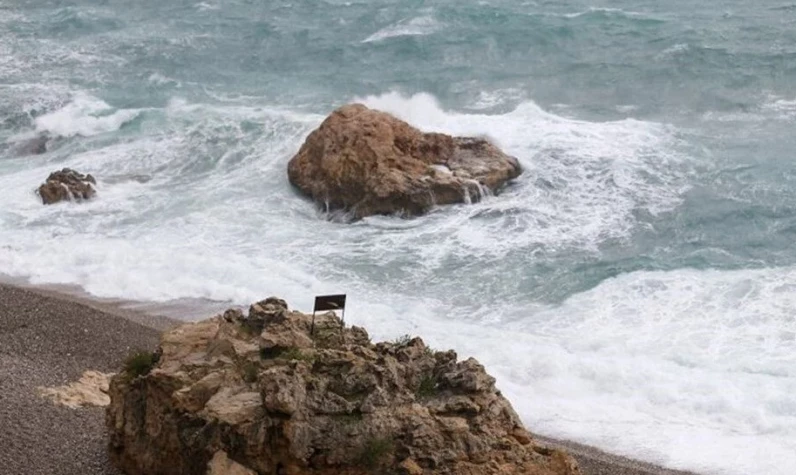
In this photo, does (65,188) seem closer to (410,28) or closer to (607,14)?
(410,28)

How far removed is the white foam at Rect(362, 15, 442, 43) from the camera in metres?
39.3

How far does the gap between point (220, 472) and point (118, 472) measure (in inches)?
90.2

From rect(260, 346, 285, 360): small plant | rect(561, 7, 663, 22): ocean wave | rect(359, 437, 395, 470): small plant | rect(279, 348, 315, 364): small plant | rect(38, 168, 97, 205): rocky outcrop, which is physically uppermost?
rect(561, 7, 663, 22): ocean wave

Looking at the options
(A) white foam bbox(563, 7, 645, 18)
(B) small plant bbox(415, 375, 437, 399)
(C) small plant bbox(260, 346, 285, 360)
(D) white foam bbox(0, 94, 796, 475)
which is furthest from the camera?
(A) white foam bbox(563, 7, 645, 18)

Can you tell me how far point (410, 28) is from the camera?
40.1 m

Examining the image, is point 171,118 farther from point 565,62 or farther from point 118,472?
A: point 118,472

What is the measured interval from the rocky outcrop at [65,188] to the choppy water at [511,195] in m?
0.33

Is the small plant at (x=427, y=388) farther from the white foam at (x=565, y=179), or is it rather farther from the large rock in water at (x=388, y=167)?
the large rock in water at (x=388, y=167)

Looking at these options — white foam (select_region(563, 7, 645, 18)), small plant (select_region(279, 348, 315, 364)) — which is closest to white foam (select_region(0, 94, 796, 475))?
small plant (select_region(279, 348, 315, 364))

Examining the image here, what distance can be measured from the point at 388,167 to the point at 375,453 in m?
13.9

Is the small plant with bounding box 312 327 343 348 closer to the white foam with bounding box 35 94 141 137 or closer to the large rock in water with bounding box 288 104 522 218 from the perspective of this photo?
the large rock in water with bounding box 288 104 522 218

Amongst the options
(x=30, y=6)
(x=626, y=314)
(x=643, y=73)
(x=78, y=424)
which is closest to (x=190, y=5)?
(x=30, y=6)

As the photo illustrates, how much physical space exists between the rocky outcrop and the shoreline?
474 centimetres

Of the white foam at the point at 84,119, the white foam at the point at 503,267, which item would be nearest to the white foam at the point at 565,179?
the white foam at the point at 503,267
